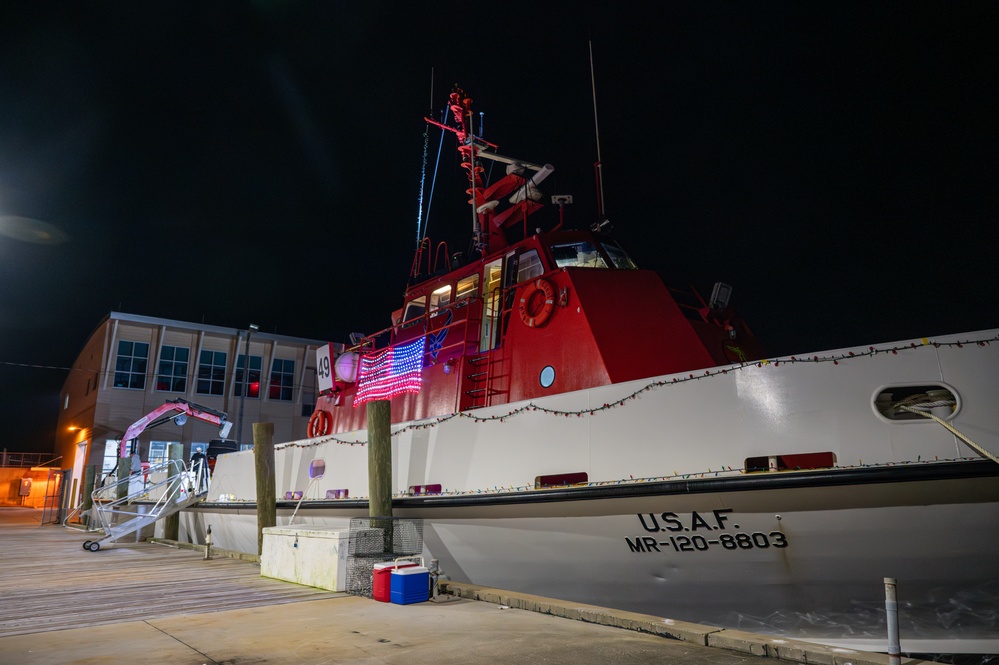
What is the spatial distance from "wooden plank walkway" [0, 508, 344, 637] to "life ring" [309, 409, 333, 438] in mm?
2245

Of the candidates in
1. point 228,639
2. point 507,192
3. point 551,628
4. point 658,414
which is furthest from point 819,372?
point 507,192

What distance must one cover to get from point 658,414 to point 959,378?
2005mm

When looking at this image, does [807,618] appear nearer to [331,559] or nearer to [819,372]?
[819,372]

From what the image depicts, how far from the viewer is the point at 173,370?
1013 inches

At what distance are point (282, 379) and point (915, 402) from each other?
86.7ft

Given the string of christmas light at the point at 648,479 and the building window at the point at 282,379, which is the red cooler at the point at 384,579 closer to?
the string of christmas light at the point at 648,479

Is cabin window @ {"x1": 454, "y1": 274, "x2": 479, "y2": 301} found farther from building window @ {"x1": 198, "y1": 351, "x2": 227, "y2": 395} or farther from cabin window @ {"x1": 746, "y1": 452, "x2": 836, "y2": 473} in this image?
building window @ {"x1": 198, "y1": 351, "x2": 227, "y2": 395}

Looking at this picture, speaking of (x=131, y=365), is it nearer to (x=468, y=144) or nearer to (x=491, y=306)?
(x=468, y=144)

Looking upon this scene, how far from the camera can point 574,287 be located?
6.88m

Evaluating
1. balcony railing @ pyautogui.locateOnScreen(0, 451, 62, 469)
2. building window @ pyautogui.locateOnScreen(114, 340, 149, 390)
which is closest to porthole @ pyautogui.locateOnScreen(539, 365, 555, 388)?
building window @ pyautogui.locateOnScreen(114, 340, 149, 390)

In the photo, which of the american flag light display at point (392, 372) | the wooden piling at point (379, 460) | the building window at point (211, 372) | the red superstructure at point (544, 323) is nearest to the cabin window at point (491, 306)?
the red superstructure at point (544, 323)

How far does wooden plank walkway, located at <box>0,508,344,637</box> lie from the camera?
5.02 metres

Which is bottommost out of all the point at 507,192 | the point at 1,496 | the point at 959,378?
the point at 1,496

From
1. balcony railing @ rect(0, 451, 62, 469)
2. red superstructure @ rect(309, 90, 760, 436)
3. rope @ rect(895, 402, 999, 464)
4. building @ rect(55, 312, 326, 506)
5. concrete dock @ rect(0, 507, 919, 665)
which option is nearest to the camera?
concrete dock @ rect(0, 507, 919, 665)
